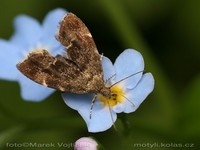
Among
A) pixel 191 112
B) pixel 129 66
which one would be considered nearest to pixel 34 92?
pixel 129 66

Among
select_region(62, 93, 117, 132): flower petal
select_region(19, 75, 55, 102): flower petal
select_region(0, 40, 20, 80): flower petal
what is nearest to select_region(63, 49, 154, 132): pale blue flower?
select_region(62, 93, 117, 132): flower petal

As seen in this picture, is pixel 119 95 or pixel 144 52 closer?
pixel 119 95

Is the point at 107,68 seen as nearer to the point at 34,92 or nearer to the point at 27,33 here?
the point at 34,92

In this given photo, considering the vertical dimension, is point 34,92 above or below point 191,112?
above

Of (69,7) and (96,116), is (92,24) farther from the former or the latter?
(96,116)

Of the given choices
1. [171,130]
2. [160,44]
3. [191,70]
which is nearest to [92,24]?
[160,44]

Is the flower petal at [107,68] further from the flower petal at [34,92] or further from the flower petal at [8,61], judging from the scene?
the flower petal at [8,61]

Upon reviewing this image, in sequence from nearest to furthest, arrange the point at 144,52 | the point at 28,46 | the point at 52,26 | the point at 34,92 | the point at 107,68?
the point at 107,68, the point at 34,92, the point at 52,26, the point at 28,46, the point at 144,52
